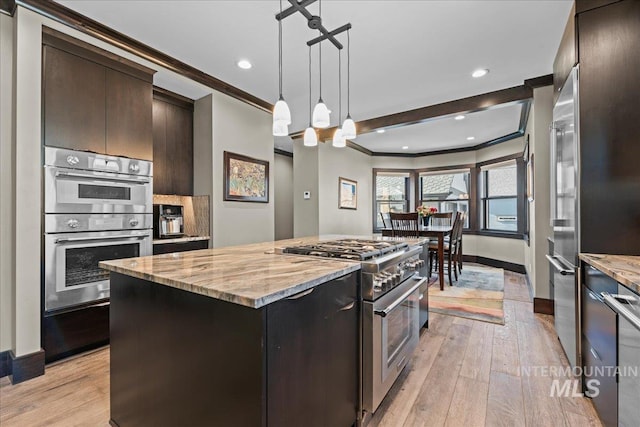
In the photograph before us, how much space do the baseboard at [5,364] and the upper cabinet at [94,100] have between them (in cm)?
150

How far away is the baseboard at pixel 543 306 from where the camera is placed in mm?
3262

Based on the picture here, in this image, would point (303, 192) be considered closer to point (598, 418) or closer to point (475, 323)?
point (475, 323)

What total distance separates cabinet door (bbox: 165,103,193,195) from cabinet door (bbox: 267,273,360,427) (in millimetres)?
2783

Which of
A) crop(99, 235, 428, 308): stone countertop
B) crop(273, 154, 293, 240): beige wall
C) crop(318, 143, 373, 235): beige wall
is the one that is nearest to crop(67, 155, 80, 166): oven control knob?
crop(99, 235, 428, 308): stone countertop

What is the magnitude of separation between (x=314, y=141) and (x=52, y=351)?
8.45 ft

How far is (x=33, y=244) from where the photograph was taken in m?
2.13

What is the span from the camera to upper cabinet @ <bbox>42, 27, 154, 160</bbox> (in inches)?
88.8

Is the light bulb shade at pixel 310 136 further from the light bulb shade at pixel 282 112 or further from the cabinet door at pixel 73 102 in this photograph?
the cabinet door at pixel 73 102

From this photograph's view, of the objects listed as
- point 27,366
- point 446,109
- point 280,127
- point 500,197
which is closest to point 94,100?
point 280,127

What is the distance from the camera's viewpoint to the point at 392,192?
754 centimetres

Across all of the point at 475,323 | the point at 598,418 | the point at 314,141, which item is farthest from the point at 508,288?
the point at 314,141

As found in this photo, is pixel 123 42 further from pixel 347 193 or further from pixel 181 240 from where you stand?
pixel 347 193

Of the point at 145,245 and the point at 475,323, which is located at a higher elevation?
the point at 145,245

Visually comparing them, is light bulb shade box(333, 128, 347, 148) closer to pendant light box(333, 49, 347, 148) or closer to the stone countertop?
pendant light box(333, 49, 347, 148)
